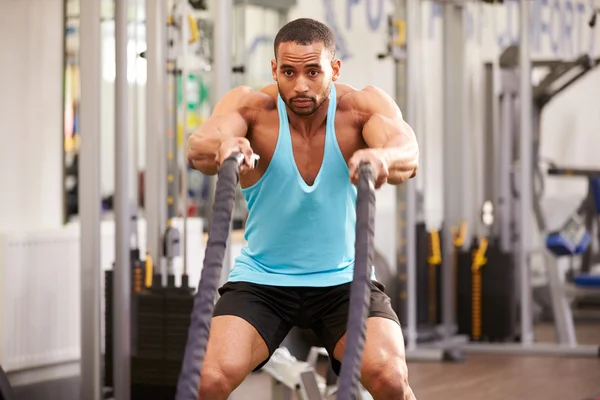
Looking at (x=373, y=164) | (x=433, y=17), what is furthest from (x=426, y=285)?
(x=373, y=164)

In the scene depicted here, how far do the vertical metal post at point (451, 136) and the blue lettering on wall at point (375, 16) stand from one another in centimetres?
82

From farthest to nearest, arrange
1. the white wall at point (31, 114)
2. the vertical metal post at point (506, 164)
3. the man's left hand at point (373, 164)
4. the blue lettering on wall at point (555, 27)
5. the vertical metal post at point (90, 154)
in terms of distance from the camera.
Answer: the blue lettering on wall at point (555, 27) < the vertical metal post at point (506, 164) < the white wall at point (31, 114) < the vertical metal post at point (90, 154) < the man's left hand at point (373, 164)

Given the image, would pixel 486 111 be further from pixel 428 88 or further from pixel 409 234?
pixel 409 234

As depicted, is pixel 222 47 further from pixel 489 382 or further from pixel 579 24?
pixel 579 24

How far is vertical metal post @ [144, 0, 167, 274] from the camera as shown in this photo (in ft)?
13.8

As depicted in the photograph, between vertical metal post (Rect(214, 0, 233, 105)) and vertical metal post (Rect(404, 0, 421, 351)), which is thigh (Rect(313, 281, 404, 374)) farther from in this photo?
vertical metal post (Rect(404, 0, 421, 351))

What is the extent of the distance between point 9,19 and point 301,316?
2.69 meters

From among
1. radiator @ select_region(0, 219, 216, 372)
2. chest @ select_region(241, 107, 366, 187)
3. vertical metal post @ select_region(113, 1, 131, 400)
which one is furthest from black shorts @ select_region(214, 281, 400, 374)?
radiator @ select_region(0, 219, 216, 372)

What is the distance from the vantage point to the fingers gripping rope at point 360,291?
1.82 m

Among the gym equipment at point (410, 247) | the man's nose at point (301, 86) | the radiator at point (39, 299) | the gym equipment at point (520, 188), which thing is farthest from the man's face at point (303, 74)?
the gym equipment at point (520, 188)

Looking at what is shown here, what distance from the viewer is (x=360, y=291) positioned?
6.26 feet

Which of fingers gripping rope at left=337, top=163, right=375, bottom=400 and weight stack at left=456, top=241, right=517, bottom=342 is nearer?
fingers gripping rope at left=337, top=163, right=375, bottom=400

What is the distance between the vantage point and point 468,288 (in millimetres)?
5945

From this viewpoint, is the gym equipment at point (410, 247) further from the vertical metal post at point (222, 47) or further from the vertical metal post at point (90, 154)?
the vertical metal post at point (90, 154)
